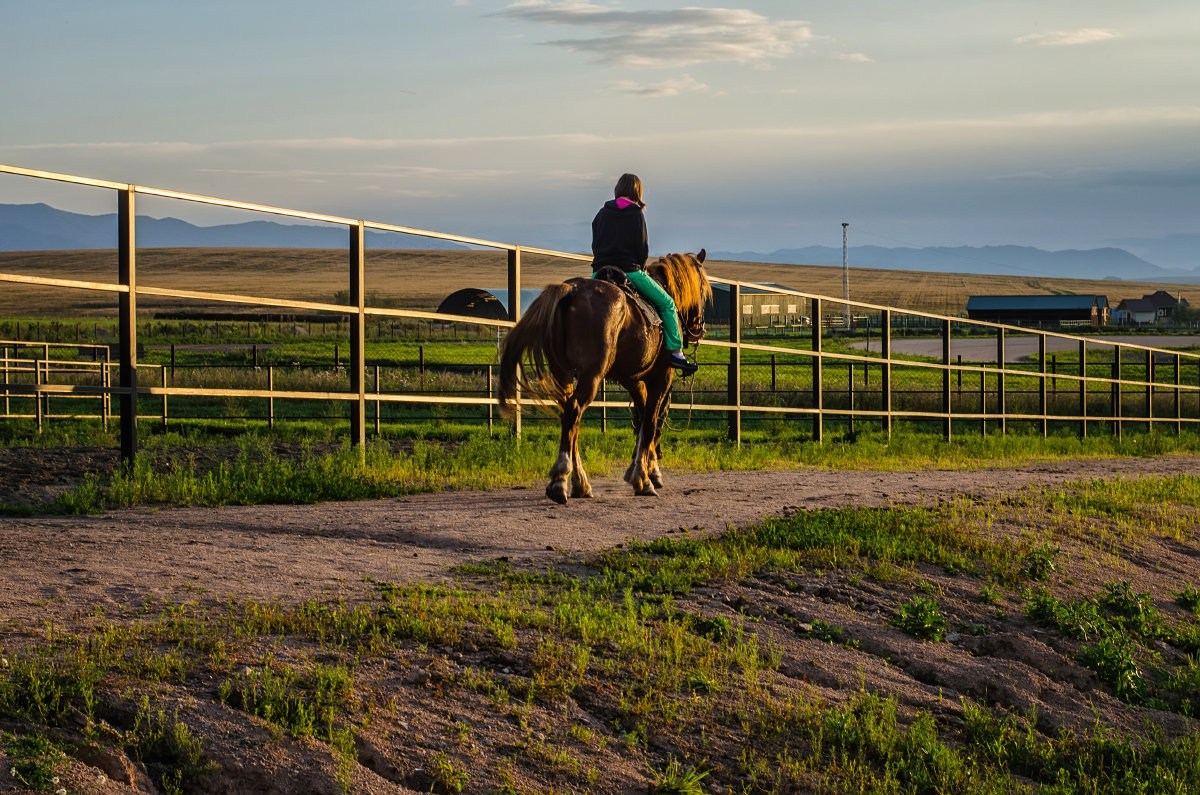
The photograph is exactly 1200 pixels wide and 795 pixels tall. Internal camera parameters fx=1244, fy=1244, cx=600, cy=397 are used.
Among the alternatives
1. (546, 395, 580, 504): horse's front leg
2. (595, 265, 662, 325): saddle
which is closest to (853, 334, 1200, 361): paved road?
(595, 265, 662, 325): saddle

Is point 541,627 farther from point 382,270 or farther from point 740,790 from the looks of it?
point 382,270

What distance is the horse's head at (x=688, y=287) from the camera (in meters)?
10.6

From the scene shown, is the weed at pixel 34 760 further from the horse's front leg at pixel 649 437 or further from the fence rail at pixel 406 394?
the horse's front leg at pixel 649 437

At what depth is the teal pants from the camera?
984 cm

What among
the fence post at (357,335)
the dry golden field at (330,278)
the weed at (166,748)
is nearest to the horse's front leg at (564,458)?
the fence post at (357,335)

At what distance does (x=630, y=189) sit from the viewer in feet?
32.2

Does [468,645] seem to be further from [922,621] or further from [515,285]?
[515,285]

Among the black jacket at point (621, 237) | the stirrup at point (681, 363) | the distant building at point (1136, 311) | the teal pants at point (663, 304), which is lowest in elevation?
the stirrup at point (681, 363)

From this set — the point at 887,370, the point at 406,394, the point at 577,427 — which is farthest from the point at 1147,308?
the point at 577,427

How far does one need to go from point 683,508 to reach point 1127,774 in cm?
436

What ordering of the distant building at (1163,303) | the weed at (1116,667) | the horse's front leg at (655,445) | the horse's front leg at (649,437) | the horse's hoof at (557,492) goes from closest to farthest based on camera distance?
1. the weed at (1116,667)
2. the horse's hoof at (557,492)
3. the horse's front leg at (649,437)
4. the horse's front leg at (655,445)
5. the distant building at (1163,303)

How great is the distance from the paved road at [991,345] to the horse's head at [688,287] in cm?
5003

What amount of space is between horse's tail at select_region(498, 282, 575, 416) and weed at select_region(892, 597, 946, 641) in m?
3.58

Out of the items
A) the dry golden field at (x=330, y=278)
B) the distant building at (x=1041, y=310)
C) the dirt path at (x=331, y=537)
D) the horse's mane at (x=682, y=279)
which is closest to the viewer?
the dirt path at (x=331, y=537)
